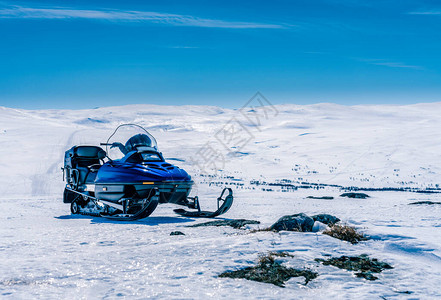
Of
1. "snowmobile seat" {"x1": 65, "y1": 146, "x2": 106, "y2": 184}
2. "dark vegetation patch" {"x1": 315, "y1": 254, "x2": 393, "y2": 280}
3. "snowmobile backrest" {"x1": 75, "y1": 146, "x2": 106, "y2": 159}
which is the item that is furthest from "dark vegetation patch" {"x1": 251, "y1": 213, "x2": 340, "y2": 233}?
"snowmobile backrest" {"x1": 75, "y1": 146, "x2": 106, "y2": 159}

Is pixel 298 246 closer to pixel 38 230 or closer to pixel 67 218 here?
pixel 38 230

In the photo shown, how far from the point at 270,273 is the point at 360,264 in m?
1.39

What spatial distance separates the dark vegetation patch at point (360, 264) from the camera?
17.7 ft

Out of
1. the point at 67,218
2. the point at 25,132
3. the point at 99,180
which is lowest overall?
the point at 67,218

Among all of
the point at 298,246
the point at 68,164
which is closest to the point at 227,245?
the point at 298,246

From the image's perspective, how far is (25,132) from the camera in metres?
63.6

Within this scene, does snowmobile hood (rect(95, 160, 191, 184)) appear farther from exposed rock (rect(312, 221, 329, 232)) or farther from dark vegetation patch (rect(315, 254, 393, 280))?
dark vegetation patch (rect(315, 254, 393, 280))

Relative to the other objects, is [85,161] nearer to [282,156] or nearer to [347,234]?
[347,234]

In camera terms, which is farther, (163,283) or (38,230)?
(38,230)

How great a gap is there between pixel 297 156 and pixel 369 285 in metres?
71.0

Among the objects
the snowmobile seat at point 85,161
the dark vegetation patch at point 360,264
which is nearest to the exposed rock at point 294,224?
Result: the dark vegetation patch at point 360,264

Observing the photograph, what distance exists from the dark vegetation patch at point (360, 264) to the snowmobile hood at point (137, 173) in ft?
21.9

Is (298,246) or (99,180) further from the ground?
(99,180)

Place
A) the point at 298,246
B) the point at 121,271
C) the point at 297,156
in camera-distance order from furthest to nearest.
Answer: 1. the point at 297,156
2. the point at 298,246
3. the point at 121,271
